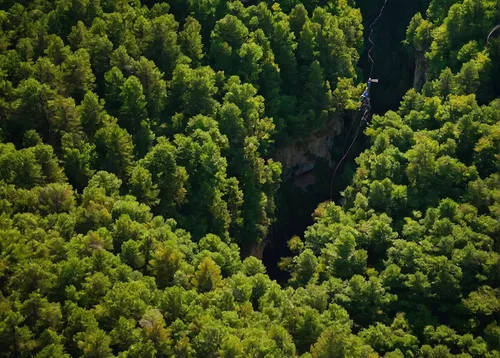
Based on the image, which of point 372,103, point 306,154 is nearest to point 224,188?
point 306,154

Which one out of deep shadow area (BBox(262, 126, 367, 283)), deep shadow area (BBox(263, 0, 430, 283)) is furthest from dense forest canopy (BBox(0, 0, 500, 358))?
deep shadow area (BBox(263, 0, 430, 283))

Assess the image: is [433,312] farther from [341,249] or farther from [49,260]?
[49,260]

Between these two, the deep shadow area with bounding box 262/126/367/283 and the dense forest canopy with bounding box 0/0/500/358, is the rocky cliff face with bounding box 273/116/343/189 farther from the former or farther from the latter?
the dense forest canopy with bounding box 0/0/500/358

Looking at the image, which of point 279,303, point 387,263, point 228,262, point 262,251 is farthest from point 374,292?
point 262,251

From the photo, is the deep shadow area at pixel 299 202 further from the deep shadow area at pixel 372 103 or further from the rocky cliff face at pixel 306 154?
the rocky cliff face at pixel 306 154

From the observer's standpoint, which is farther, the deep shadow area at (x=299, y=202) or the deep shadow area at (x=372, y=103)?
the deep shadow area at (x=372, y=103)

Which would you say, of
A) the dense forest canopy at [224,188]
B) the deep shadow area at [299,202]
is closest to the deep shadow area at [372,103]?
the deep shadow area at [299,202]
